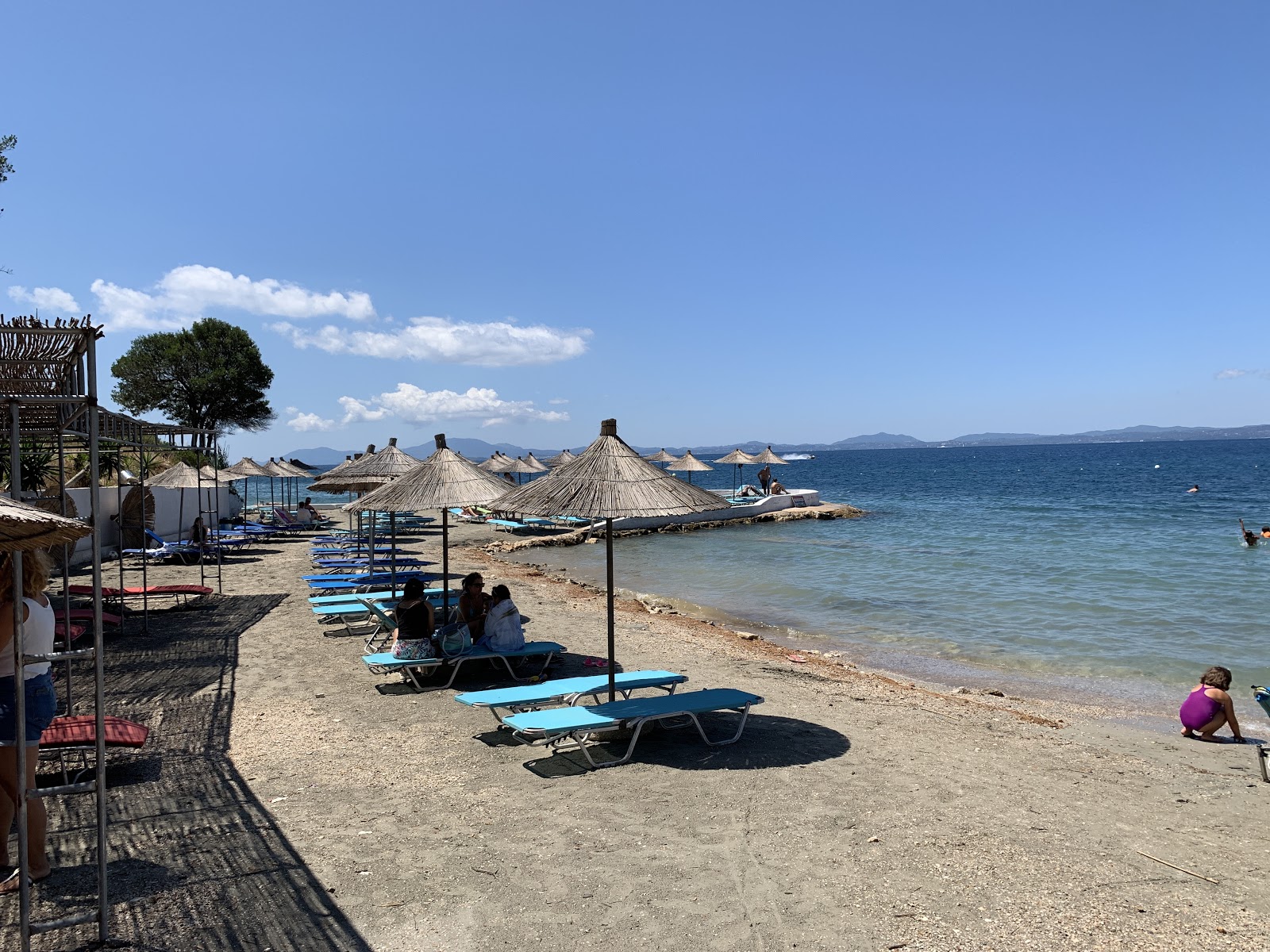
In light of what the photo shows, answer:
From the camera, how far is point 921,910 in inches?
158

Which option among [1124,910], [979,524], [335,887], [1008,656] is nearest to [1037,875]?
[1124,910]

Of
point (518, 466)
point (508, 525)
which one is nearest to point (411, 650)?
point (508, 525)

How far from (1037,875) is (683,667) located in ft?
18.3

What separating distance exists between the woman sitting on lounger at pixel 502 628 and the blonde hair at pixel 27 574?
4.82m

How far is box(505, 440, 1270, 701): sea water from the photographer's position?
12.2 m

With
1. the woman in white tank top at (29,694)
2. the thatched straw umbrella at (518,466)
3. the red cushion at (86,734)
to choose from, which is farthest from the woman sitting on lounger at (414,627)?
the thatched straw umbrella at (518,466)

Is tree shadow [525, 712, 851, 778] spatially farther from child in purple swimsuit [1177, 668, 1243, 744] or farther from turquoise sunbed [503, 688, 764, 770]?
child in purple swimsuit [1177, 668, 1243, 744]

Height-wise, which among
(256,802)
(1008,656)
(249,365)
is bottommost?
(1008,656)

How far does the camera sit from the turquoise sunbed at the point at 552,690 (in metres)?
6.65

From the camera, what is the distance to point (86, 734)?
17.5 ft

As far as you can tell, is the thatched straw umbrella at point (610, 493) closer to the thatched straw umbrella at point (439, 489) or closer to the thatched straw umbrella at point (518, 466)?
the thatched straw umbrella at point (439, 489)

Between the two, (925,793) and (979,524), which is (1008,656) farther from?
(979,524)

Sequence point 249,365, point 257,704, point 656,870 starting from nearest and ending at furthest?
point 656,870 → point 257,704 → point 249,365

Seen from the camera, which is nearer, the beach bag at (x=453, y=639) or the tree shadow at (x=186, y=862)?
the tree shadow at (x=186, y=862)
